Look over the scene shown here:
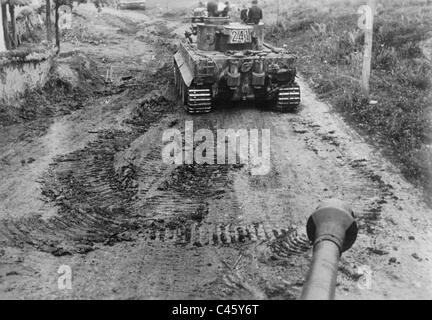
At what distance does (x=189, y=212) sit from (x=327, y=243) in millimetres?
3696

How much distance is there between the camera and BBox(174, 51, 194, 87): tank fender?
12469 mm

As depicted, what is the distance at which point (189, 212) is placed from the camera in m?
7.75

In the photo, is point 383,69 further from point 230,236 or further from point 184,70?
point 230,236

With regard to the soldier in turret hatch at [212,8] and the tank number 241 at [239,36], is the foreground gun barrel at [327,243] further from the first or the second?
the soldier in turret hatch at [212,8]

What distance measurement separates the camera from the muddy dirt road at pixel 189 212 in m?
6.11

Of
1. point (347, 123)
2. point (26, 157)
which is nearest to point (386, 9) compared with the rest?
point (347, 123)

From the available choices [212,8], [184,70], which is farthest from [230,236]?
[212,8]

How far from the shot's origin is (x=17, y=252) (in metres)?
6.75

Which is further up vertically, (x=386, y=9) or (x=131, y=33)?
(x=386, y=9)

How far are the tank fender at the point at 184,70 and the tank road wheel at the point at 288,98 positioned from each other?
2011 mm

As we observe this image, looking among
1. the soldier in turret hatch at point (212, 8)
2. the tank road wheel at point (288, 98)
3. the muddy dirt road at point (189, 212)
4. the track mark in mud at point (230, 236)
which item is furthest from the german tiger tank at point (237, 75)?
the track mark in mud at point (230, 236)

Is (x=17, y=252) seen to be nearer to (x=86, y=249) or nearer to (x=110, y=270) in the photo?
(x=86, y=249)

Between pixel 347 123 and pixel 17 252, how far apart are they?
7259 mm
